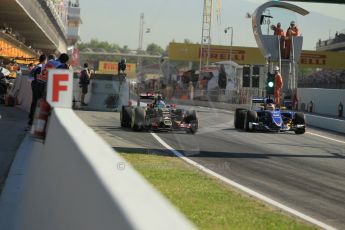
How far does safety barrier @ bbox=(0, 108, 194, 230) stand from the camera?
208cm

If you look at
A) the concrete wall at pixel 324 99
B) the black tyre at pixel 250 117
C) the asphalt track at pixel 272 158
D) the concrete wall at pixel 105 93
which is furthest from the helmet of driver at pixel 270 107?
the concrete wall at pixel 324 99

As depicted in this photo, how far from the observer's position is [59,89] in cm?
653

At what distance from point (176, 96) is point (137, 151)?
8.20ft

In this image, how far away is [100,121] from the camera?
60.2 feet

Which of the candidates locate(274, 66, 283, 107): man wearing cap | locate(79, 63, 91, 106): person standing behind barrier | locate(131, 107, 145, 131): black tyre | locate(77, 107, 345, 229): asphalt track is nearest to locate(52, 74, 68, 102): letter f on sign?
locate(77, 107, 345, 229): asphalt track

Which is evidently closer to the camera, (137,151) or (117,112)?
(137,151)

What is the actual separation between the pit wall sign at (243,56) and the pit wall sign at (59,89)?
52.0 m

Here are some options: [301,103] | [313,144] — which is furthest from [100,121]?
[301,103]

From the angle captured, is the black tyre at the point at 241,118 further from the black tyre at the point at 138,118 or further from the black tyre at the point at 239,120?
the black tyre at the point at 138,118

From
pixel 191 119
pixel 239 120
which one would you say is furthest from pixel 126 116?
pixel 239 120

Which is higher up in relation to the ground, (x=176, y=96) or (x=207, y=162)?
(x=176, y=96)

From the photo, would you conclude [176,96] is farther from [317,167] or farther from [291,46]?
[291,46]

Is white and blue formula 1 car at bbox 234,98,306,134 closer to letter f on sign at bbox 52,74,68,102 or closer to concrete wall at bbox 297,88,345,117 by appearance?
letter f on sign at bbox 52,74,68,102

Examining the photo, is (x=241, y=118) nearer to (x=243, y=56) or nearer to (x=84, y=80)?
(x=84, y=80)
